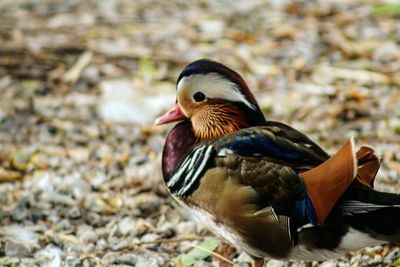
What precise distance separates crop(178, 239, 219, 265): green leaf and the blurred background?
0.02 m

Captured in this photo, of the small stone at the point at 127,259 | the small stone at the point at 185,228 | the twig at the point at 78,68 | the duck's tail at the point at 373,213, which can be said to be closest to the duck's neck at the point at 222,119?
the duck's tail at the point at 373,213

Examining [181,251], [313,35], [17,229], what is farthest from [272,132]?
[313,35]

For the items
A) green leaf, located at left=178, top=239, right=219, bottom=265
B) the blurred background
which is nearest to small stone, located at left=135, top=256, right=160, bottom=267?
the blurred background

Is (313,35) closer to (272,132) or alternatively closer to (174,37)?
(174,37)

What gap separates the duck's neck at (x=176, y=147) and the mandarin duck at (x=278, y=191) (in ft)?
0.11

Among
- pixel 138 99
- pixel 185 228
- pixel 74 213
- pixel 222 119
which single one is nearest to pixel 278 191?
pixel 222 119

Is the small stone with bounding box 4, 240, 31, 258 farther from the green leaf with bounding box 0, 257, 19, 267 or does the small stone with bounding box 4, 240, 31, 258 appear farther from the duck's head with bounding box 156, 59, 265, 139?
the duck's head with bounding box 156, 59, 265, 139

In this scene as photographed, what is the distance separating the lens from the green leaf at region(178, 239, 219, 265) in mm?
4285

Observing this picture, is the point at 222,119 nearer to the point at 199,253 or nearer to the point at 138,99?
the point at 199,253

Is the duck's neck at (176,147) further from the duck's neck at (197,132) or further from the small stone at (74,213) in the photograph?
the small stone at (74,213)

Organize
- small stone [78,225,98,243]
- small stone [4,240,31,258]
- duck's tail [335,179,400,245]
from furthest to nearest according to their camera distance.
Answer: small stone [78,225,98,243] < small stone [4,240,31,258] < duck's tail [335,179,400,245]

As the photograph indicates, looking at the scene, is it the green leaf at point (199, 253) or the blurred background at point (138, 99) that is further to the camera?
the blurred background at point (138, 99)

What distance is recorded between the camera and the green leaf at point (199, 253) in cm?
429

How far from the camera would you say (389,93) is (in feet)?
20.1
